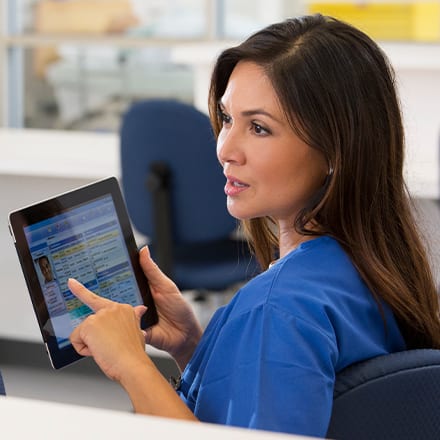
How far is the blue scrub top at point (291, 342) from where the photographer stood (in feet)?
3.30

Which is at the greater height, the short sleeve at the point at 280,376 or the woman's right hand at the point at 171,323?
the short sleeve at the point at 280,376

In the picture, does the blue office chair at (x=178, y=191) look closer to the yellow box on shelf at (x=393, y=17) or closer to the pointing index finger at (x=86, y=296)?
the yellow box on shelf at (x=393, y=17)

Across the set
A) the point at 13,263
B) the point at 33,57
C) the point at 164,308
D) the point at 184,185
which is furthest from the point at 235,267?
the point at 33,57

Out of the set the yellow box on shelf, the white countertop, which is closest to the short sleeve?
the white countertop

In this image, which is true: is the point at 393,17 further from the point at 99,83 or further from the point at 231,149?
the point at 231,149

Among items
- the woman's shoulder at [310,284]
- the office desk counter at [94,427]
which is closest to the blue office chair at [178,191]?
the woman's shoulder at [310,284]

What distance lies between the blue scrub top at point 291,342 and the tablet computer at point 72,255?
0.14 metres

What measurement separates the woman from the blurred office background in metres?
0.26

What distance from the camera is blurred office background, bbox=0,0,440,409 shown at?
3160 millimetres

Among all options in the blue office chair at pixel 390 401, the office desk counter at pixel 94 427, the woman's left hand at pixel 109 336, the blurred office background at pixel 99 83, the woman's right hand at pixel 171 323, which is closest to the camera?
the office desk counter at pixel 94 427

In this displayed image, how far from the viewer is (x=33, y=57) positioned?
489 cm

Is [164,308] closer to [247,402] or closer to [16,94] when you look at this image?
[247,402]

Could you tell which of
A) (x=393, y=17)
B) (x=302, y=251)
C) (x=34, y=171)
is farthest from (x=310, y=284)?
(x=393, y=17)

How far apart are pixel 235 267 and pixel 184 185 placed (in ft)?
0.88
